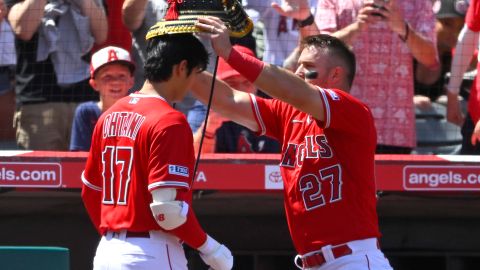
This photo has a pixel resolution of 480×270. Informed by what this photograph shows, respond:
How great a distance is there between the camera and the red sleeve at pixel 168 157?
419cm

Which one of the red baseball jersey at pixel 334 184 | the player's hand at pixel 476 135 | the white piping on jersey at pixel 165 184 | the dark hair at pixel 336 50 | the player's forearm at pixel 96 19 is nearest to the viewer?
the white piping on jersey at pixel 165 184

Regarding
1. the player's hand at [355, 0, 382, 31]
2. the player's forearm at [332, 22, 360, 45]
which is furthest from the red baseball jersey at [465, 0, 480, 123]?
the player's forearm at [332, 22, 360, 45]

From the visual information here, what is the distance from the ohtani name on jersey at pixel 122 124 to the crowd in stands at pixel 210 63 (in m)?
2.35

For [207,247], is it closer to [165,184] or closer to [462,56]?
[165,184]

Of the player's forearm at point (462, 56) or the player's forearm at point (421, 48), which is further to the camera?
the player's forearm at point (462, 56)

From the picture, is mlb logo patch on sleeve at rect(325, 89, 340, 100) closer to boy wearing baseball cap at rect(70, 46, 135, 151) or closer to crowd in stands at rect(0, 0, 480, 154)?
crowd in stands at rect(0, 0, 480, 154)

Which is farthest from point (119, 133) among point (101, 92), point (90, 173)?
point (101, 92)

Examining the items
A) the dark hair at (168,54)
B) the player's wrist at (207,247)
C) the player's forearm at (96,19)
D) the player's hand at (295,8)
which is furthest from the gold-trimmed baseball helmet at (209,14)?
the player's forearm at (96,19)

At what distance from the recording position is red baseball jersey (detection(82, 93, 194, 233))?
421 cm

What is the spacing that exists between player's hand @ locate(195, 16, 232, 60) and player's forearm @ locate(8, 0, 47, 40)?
3.37m

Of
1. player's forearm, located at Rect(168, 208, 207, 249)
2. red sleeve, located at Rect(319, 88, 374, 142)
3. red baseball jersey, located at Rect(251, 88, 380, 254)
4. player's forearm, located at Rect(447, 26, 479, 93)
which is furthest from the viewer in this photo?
player's forearm, located at Rect(447, 26, 479, 93)

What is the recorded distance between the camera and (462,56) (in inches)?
290

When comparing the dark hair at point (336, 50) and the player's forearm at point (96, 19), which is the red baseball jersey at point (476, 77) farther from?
the player's forearm at point (96, 19)

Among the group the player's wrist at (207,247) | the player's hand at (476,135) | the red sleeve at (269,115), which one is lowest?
the player's hand at (476,135)
